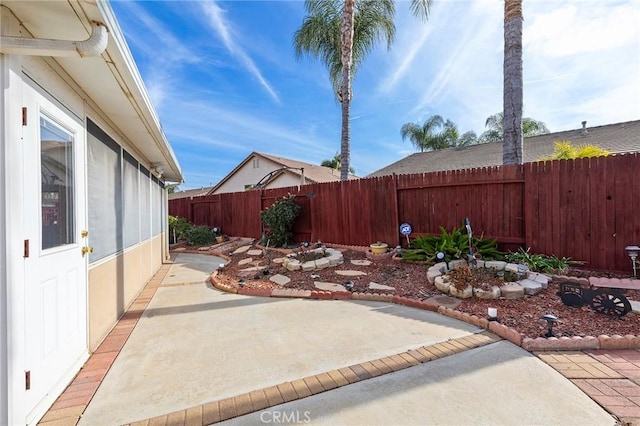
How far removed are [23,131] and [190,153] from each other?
20.9 m

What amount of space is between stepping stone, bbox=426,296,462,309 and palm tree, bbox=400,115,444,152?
65.5 feet

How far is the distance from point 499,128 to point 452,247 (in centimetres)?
1939

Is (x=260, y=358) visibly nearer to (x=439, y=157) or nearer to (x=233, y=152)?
(x=439, y=157)

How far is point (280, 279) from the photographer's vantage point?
517 cm

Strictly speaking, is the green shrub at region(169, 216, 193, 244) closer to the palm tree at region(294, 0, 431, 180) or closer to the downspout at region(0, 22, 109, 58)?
the palm tree at region(294, 0, 431, 180)

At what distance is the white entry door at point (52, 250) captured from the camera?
72.9 inches

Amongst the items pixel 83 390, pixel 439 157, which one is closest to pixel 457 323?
pixel 83 390

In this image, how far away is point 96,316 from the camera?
2.87m

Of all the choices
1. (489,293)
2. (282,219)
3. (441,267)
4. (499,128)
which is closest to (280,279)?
(441,267)

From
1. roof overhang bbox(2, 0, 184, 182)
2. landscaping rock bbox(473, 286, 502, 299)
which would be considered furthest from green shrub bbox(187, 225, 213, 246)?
landscaping rock bbox(473, 286, 502, 299)

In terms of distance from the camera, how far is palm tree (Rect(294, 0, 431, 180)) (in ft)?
28.9

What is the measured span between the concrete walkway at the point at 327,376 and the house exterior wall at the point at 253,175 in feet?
48.7

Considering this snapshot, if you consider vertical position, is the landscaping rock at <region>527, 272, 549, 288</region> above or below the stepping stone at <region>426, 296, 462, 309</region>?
above

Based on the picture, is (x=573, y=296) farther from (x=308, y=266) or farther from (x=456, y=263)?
(x=308, y=266)
